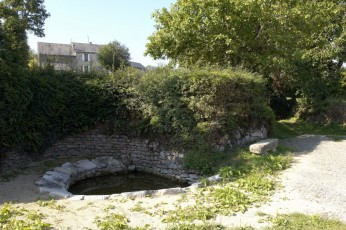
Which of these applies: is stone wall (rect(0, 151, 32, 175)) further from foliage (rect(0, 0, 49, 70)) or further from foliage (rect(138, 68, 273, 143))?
foliage (rect(138, 68, 273, 143))

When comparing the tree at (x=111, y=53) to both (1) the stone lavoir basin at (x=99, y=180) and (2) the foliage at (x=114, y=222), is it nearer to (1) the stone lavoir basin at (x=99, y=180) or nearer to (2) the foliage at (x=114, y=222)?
(1) the stone lavoir basin at (x=99, y=180)

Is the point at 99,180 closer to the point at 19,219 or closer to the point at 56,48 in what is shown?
the point at 19,219

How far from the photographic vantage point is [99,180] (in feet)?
34.2

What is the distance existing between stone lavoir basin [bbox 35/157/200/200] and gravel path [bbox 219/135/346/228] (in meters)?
2.18

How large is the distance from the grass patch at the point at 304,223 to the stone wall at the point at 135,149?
475cm

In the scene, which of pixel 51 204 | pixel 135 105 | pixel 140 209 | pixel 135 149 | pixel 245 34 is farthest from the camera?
pixel 245 34

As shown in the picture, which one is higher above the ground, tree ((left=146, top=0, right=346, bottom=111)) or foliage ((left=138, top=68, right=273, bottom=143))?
tree ((left=146, top=0, right=346, bottom=111))

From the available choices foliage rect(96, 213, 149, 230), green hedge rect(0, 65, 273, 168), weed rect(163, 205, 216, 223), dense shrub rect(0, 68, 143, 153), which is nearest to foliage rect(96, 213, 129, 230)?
foliage rect(96, 213, 149, 230)

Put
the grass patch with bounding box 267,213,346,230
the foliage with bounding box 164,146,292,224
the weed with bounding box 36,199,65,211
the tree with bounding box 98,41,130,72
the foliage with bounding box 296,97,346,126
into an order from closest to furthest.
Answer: the grass patch with bounding box 267,213,346,230 → the foliage with bounding box 164,146,292,224 → the weed with bounding box 36,199,65,211 → the foliage with bounding box 296,97,346,126 → the tree with bounding box 98,41,130,72

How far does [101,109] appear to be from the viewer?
12.1 m

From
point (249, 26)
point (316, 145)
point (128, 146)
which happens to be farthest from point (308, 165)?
point (249, 26)

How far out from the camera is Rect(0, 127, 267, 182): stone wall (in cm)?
1044

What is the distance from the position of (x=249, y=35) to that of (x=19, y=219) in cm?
1138

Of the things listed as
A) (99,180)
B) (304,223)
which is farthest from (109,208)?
(99,180)
